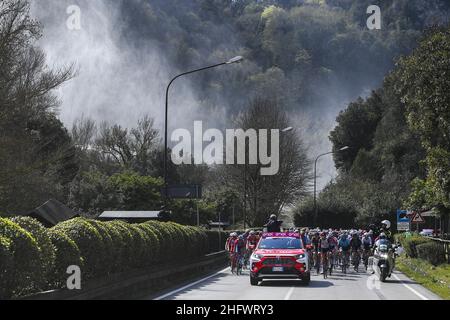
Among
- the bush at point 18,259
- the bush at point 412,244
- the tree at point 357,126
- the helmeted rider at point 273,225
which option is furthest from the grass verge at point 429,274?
the tree at point 357,126

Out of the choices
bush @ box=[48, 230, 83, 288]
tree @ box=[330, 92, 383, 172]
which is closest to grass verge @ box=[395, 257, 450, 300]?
bush @ box=[48, 230, 83, 288]

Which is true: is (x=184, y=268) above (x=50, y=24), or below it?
below

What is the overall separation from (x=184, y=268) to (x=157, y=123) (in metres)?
142

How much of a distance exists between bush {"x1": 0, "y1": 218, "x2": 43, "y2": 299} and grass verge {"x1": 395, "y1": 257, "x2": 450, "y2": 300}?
11.2 m

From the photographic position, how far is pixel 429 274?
30.8 meters

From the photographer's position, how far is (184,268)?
92.6ft

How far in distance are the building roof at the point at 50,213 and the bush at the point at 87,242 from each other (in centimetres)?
1374

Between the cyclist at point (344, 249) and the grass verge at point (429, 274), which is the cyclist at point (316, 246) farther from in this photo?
the grass verge at point (429, 274)

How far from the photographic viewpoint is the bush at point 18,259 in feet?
46.3

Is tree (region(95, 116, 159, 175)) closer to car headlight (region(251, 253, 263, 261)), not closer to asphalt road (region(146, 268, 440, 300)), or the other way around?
asphalt road (region(146, 268, 440, 300))

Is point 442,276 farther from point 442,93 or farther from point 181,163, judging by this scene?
point 181,163

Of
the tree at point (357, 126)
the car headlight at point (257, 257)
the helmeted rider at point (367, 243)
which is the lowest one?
the car headlight at point (257, 257)

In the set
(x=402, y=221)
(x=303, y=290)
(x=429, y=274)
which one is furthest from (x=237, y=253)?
(x=402, y=221)
